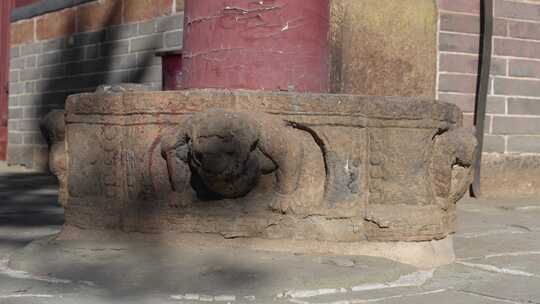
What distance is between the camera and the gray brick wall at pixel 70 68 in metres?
7.15

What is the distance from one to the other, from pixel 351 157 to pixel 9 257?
1316 mm

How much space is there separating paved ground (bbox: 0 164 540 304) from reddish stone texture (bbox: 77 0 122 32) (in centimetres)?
448

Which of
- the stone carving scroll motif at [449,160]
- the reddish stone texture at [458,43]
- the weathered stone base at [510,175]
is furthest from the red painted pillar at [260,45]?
the weathered stone base at [510,175]

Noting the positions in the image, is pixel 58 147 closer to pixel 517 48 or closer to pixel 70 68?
pixel 517 48

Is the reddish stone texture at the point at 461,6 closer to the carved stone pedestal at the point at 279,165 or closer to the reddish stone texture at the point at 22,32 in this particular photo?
the carved stone pedestal at the point at 279,165

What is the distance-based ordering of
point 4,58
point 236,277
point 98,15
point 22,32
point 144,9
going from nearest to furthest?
point 236,277, point 144,9, point 98,15, point 22,32, point 4,58

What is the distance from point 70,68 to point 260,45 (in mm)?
5565

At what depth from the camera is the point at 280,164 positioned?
307cm

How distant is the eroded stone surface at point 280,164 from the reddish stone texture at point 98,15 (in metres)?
4.62

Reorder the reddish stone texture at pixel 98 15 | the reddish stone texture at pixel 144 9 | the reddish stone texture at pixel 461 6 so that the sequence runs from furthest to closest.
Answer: the reddish stone texture at pixel 98 15, the reddish stone texture at pixel 144 9, the reddish stone texture at pixel 461 6

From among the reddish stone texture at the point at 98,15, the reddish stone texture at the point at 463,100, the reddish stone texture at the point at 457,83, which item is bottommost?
the reddish stone texture at the point at 463,100

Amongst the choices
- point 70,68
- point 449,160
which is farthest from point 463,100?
point 70,68

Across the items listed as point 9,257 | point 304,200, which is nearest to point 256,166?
point 304,200

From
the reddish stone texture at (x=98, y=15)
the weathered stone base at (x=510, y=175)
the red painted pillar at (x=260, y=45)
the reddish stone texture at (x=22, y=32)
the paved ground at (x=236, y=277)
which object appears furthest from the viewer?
the reddish stone texture at (x=22, y=32)
